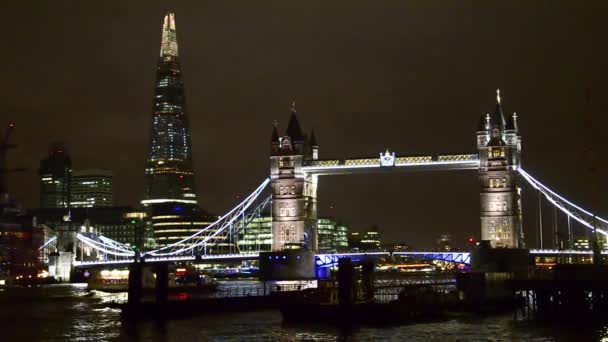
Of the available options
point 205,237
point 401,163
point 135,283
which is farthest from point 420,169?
point 135,283

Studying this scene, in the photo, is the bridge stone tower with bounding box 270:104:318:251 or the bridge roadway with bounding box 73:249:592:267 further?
the bridge stone tower with bounding box 270:104:318:251

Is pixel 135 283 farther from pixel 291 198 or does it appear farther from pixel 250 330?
pixel 291 198

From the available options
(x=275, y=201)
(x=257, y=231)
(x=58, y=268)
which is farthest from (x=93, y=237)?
(x=275, y=201)

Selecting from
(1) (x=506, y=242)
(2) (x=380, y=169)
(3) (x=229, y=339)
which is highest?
(2) (x=380, y=169)

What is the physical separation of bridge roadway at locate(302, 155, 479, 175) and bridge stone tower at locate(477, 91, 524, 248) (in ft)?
6.26

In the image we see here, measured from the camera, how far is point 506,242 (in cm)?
12181

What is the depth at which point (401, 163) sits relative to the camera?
4877 inches

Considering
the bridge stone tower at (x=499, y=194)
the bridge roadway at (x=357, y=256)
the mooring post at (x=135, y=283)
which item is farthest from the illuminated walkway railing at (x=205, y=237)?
the mooring post at (x=135, y=283)

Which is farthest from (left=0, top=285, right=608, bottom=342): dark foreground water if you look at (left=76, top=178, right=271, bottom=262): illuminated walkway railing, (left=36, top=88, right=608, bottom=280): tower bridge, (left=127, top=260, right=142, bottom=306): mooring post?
(left=76, top=178, right=271, bottom=262): illuminated walkway railing

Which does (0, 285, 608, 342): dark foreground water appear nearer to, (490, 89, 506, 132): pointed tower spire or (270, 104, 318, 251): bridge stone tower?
(270, 104, 318, 251): bridge stone tower

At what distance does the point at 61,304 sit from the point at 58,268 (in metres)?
60.1

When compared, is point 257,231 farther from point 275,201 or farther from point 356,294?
point 356,294

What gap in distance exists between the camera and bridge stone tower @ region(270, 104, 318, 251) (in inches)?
5148

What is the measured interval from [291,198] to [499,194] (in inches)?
1050
